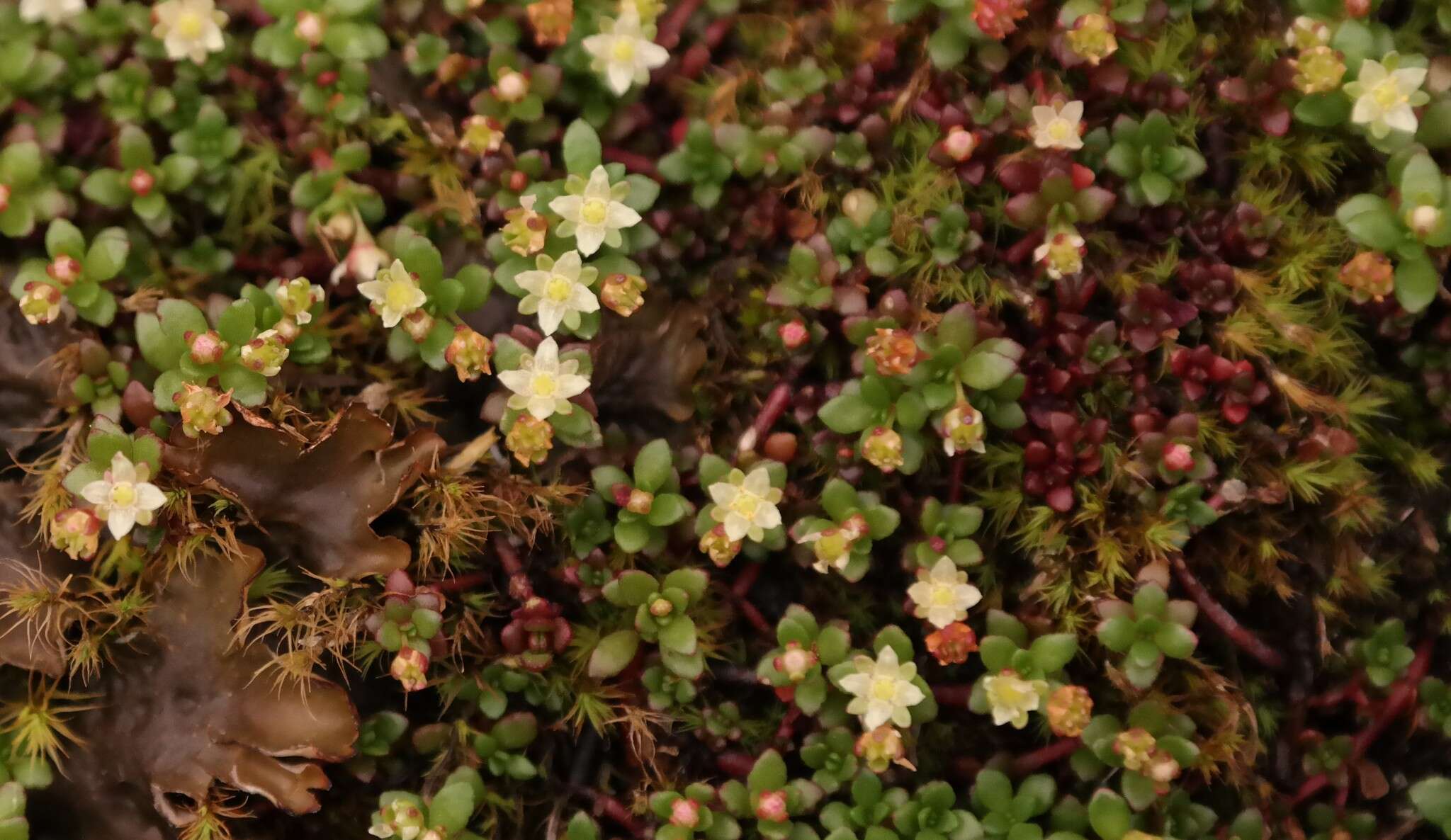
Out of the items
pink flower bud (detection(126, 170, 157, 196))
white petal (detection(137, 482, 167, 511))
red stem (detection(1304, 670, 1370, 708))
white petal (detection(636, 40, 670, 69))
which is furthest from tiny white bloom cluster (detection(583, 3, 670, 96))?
red stem (detection(1304, 670, 1370, 708))

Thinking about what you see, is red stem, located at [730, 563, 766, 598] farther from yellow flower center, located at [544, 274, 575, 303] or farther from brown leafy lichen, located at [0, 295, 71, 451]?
brown leafy lichen, located at [0, 295, 71, 451]

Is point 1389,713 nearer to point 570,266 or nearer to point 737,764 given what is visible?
point 737,764

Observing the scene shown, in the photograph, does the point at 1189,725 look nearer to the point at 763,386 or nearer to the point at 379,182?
the point at 763,386

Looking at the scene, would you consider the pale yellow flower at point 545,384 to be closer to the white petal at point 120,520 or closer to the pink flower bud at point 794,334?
the pink flower bud at point 794,334

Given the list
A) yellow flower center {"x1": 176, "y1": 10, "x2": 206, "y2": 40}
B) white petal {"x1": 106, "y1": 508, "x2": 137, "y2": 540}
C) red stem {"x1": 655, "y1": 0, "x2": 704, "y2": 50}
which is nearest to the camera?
white petal {"x1": 106, "y1": 508, "x2": 137, "y2": 540}

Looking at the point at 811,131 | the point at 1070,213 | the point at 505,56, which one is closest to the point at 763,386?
the point at 811,131

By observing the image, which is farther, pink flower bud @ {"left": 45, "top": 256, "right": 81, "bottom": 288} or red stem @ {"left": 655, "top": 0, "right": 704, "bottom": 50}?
red stem @ {"left": 655, "top": 0, "right": 704, "bottom": 50}
